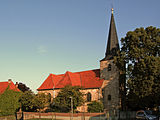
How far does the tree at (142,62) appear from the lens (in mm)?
29828

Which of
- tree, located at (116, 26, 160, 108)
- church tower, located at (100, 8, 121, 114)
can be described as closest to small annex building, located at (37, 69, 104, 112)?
church tower, located at (100, 8, 121, 114)

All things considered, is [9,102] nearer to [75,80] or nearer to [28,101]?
[28,101]

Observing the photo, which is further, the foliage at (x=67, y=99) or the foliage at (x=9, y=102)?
the foliage at (x=9, y=102)

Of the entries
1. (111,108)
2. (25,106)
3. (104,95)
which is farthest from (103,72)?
(25,106)

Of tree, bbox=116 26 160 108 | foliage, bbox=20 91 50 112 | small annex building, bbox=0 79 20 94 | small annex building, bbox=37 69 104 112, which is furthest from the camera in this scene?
small annex building, bbox=0 79 20 94

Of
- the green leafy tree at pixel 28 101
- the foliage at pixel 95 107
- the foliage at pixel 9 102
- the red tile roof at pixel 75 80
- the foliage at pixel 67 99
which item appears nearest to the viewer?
the foliage at pixel 67 99

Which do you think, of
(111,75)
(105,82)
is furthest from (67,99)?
(111,75)

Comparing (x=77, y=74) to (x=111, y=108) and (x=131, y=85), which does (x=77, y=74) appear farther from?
(x=131, y=85)

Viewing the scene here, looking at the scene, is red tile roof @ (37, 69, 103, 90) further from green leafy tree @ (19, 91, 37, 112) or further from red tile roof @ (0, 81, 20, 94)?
green leafy tree @ (19, 91, 37, 112)

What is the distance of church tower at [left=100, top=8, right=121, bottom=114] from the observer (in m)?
39.7

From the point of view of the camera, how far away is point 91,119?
1240 inches

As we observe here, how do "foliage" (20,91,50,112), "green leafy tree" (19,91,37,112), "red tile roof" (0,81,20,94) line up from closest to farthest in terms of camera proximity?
"foliage" (20,91,50,112), "green leafy tree" (19,91,37,112), "red tile roof" (0,81,20,94)

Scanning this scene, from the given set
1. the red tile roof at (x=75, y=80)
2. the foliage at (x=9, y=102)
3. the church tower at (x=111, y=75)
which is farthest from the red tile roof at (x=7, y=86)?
the church tower at (x=111, y=75)

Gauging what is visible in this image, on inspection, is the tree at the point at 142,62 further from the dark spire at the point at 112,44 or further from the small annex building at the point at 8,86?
the small annex building at the point at 8,86
